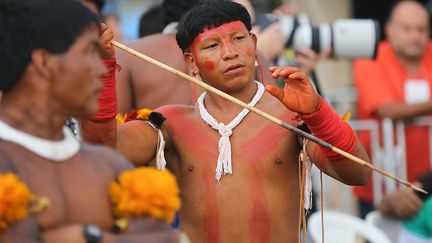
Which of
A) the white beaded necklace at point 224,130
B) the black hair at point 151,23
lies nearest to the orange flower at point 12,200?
the white beaded necklace at point 224,130

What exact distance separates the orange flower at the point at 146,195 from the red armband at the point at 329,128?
3.82 feet

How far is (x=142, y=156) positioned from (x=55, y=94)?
150cm

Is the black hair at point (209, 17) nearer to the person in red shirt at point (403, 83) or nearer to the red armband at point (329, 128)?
the red armband at point (329, 128)

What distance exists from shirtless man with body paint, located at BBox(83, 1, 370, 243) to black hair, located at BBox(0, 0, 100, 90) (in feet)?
4.46

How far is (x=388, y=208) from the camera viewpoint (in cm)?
918

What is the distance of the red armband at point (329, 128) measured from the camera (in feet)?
18.4

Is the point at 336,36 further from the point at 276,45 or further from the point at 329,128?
the point at 329,128

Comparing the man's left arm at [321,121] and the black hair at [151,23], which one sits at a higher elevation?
the black hair at [151,23]

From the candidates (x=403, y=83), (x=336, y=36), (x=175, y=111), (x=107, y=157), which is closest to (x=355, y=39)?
(x=336, y=36)

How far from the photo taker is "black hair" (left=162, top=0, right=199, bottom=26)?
7.55 meters

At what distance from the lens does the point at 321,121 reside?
5.62 m

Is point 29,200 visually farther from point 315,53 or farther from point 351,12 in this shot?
point 351,12

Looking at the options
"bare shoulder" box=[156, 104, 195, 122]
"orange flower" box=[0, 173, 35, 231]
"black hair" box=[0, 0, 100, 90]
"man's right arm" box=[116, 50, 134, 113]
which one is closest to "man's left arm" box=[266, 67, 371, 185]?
"bare shoulder" box=[156, 104, 195, 122]

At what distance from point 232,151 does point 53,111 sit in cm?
152
